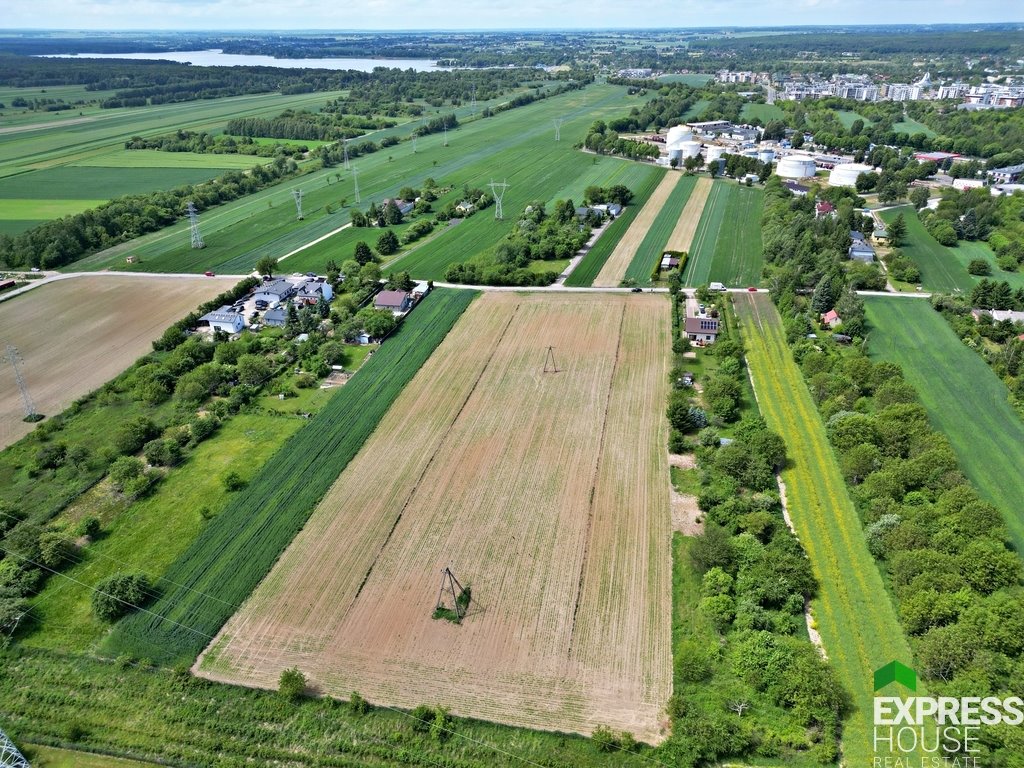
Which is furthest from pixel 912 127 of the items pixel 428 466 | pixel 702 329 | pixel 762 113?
pixel 428 466

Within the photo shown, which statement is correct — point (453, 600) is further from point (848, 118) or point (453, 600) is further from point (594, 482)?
point (848, 118)

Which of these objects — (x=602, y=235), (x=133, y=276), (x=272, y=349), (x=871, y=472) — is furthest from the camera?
(x=602, y=235)

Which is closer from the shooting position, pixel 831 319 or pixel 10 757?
pixel 10 757

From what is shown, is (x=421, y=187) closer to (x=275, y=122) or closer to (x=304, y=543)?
(x=275, y=122)

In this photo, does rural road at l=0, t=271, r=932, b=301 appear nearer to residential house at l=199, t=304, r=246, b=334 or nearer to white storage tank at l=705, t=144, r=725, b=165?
residential house at l=199, t=304, r=246, b=334

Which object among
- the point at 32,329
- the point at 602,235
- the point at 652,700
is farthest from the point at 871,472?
the point at 32,329
